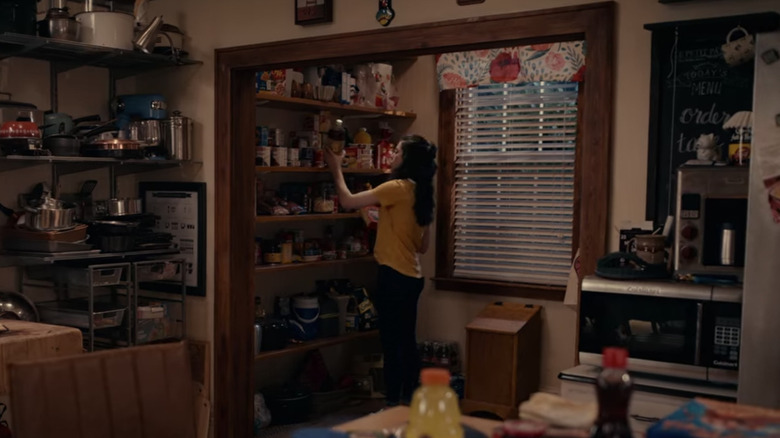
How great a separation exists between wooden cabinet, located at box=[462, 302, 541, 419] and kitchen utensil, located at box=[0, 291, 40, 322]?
2.31m

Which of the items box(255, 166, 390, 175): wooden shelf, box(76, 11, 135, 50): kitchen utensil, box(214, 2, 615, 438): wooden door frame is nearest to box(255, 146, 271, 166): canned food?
box(255, 166, 390, 175): wooden shelf

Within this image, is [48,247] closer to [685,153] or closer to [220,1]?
[220,1]

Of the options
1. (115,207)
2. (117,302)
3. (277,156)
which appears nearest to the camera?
(115,207)

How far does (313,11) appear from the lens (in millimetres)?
3586

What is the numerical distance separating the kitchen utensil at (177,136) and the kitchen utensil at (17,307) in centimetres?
98

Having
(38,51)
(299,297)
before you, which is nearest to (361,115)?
(299,297)

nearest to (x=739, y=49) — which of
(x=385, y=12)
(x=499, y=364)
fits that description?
(x=385, y=12)

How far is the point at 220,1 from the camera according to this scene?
13.1 feet

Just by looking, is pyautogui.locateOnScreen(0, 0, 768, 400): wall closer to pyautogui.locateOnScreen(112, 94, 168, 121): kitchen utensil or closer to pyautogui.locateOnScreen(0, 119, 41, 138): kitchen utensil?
pyautogui.locateOnScreen(112, 94, 168, 121): kitchen utensil

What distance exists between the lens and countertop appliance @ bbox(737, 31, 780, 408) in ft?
7.25

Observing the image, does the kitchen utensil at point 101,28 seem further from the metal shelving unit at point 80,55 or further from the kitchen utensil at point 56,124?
the kitchen utensil at point 56,124

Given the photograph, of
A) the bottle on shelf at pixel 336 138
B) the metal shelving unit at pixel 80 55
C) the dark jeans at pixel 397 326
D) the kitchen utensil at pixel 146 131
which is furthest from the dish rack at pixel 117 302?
the bottle on shelf at pixel 336 138

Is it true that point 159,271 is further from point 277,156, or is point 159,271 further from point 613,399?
point 613,399

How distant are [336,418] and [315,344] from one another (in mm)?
480
